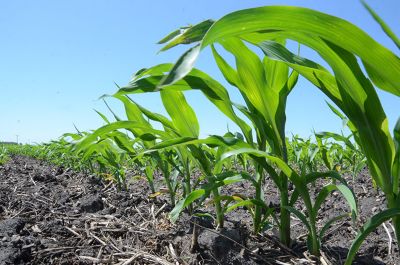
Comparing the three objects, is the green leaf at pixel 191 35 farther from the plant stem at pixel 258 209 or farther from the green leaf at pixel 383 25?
the plant stem at pixel 258 209

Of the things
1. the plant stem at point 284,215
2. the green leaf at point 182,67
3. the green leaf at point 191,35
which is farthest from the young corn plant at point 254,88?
the green leaf at point 182,67

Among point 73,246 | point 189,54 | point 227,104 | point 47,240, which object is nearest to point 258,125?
point 227,104

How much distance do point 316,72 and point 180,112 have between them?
722mm

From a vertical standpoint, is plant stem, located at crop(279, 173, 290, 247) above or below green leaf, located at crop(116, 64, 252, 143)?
below

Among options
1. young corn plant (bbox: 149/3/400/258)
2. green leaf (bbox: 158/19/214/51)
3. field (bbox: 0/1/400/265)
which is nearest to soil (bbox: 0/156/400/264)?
field (bbox: 0/1/400/265)

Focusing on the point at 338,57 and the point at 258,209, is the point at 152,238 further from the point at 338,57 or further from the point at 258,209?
the point at 338,57

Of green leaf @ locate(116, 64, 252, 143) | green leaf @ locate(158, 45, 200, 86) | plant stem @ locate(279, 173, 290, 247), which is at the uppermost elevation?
green leaf @ locate(116, 64, 252, 143)

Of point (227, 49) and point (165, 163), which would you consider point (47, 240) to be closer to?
point (165, 163)

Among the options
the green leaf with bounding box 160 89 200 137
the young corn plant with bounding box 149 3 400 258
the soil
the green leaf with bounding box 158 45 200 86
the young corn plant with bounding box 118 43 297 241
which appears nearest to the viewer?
the green leaf with bounding box 158 45 200 86

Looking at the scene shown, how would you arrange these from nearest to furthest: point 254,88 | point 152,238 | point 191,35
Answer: point 191,35, point 254,88, point 152,238

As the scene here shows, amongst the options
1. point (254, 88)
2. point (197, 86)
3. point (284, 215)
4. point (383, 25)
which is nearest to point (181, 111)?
point (197, 86)

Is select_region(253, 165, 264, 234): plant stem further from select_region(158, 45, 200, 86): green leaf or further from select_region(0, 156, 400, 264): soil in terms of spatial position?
select_region(158, 45, 200, 86): green leaf

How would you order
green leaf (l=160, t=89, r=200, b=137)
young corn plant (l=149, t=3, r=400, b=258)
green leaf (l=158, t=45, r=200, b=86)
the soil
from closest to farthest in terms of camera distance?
green leaf (l=158, t=45, r=200, b=86) < young corn plant (l=149, t=3, r=400, b=258) < the soil < green leaf (l=160, t=89, r=200, b=137)

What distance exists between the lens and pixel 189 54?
55cm
